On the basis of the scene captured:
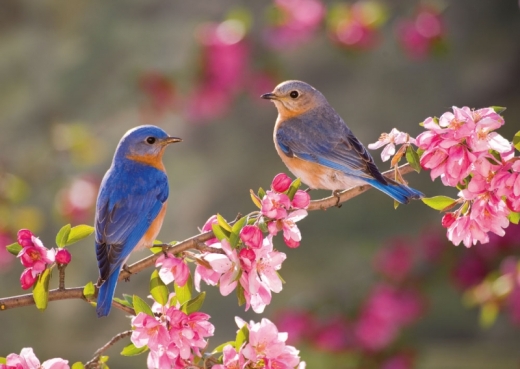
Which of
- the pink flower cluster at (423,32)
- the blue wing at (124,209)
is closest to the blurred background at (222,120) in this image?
the pink flower cluster at (423,32)

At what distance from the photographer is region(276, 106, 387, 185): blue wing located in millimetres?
3654

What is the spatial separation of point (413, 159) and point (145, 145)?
172cm

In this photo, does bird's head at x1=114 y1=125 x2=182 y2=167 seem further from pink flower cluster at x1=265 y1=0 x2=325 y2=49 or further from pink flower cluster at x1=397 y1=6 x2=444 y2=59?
pink flower cluster at x1=397 y1=6 x2=444 y2=59

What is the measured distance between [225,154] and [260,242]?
6048mm

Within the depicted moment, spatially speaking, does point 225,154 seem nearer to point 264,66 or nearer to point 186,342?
point 264,66

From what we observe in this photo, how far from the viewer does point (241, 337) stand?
89.9 inches

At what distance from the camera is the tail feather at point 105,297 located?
2482 millimetres

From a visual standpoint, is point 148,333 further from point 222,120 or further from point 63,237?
point 222,120

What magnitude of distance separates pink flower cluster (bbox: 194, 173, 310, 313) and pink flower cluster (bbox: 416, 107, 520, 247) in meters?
0.43

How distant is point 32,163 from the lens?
632cm

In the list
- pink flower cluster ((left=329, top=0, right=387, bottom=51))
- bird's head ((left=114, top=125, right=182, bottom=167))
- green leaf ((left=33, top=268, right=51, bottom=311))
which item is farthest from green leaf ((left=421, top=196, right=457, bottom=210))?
pink flower cluster ((left=329, top=0, right=387, bottom=51))

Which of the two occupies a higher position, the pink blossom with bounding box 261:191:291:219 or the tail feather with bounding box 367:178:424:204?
the pink blossom with bounding box 261:191:291:219

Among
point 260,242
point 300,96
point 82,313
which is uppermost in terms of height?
point 300,96

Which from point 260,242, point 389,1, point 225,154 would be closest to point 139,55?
point 225,154
